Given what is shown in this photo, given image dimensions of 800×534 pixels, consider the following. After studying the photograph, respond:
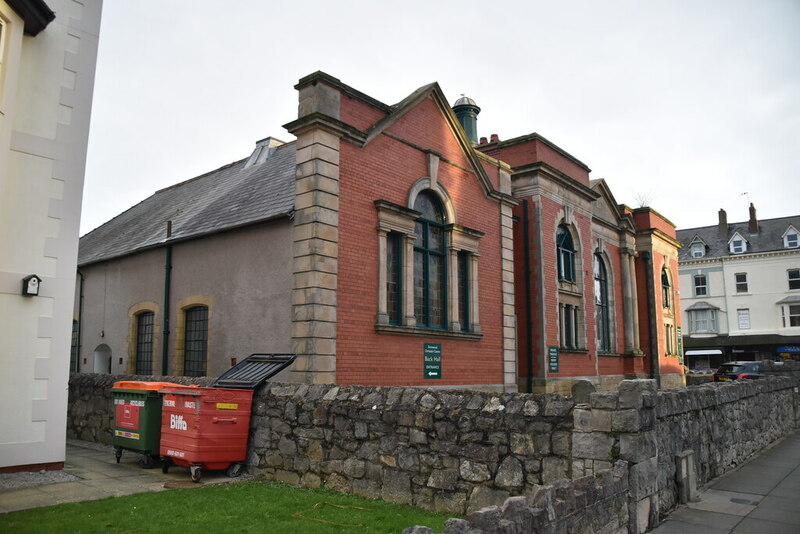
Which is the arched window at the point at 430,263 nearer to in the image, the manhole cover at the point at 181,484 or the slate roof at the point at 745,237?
the manhole cover at the point at 181,484

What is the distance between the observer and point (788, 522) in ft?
24.2

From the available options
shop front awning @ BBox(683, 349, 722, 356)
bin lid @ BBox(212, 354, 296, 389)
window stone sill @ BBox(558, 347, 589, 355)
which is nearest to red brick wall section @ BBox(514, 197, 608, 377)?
window stone sill @ BBox(558, 347, 589, 355)

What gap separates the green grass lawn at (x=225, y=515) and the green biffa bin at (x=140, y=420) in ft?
6.13

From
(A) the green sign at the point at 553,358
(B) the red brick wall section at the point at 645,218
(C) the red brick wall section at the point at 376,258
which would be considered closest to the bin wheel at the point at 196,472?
(C) the red brick wall section at the point at 376,258

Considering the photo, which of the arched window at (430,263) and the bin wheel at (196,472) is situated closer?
the bin wheel at (196,472)

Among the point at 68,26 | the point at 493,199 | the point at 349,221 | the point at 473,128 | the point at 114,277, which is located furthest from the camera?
the point at 473,128

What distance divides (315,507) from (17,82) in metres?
7.91

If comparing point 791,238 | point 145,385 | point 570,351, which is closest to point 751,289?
point 791,238

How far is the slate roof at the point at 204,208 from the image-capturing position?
15680 mm

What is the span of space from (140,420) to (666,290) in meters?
27.9

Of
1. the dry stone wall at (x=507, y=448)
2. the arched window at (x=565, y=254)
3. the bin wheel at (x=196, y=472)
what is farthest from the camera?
the arched window at (x=565, y=254)

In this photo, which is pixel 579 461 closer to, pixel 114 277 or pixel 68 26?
pixel 68 26

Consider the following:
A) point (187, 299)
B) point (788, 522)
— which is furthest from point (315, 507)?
point (187, 299)

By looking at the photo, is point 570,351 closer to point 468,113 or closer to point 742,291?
point 468,113
